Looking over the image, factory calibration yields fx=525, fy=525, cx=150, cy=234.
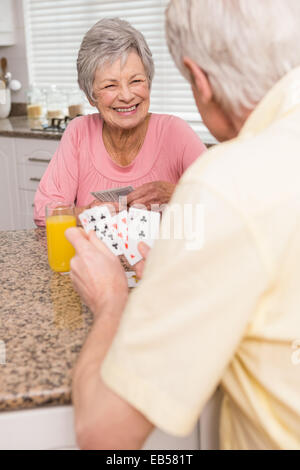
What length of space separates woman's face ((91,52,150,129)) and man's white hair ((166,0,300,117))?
1.17m

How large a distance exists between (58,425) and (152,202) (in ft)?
3.48

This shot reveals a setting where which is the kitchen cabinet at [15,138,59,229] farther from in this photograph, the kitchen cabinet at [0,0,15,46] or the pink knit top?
the pink knit top

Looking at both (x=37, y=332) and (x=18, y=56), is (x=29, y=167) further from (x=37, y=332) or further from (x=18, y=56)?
(x=37, y=332)

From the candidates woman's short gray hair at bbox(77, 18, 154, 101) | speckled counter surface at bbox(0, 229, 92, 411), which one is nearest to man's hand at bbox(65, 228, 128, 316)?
speckled counter surface at bbox(0, 229, 92, 411)

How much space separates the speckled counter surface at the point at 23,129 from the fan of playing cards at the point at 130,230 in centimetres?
221

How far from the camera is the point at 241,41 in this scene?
28.1 inches

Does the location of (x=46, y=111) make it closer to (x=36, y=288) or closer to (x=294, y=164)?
(x=36, y=288)

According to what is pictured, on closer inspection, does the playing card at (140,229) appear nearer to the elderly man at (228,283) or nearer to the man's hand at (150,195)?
the elderly man at (228,283)

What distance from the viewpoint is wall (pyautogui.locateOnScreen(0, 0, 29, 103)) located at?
4.32 m

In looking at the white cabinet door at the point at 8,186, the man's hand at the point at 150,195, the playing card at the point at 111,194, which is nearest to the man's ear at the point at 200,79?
the playing card at the point at 111,194

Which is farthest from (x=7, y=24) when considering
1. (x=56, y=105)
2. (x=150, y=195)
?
(x=150, y=195)

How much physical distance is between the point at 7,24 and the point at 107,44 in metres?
2.82

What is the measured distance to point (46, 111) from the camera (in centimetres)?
418
